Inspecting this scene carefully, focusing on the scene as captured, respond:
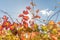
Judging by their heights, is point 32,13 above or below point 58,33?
above

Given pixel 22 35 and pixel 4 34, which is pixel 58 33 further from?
pixel 4 34

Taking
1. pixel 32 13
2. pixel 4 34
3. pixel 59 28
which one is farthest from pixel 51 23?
pixel 4 34

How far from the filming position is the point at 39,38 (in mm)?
5281

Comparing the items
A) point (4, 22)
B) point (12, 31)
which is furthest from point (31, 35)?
point (4, 22)

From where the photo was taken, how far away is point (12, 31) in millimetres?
5590

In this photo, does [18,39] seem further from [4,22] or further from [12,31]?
[4,22]

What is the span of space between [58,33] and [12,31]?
44.4 inches

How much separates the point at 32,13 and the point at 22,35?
796 mm

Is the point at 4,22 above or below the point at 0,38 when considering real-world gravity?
above

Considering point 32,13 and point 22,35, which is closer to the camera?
point 22,35

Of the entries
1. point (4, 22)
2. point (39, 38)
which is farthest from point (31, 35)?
point (4, 22)

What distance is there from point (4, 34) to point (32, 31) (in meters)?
0.71

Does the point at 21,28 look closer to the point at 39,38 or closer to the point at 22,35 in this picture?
the point at 22,35

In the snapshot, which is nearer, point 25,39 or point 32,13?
point 25,39
